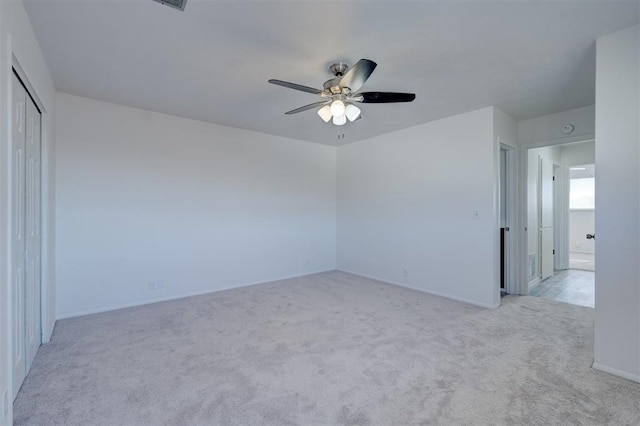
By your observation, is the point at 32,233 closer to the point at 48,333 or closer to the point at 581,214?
the point at 48,333

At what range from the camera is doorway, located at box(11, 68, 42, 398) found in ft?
6.28

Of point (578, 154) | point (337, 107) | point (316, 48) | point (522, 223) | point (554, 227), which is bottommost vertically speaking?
point (554, 227)

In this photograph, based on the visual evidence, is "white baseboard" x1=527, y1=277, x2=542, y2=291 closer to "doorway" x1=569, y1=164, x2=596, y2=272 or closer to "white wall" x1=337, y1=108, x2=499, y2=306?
"white wall" x1=337, y1=108, x2=499, y2=306

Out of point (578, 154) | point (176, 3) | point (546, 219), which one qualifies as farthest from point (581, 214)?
point (176, 3)

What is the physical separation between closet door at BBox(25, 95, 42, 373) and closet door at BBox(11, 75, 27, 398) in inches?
5.6

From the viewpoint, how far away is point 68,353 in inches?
99.0

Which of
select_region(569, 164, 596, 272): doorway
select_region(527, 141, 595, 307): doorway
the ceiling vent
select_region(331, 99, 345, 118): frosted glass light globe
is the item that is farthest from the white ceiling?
select_region(569, 164, 596, 272): doorway

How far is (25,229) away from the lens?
2236 millimetres

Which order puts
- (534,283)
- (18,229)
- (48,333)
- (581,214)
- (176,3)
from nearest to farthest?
(176,3) → (18,229) → (48,333) → (534,283) → (581,214)

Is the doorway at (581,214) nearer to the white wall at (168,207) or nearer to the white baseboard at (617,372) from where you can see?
the white baseboard at (617,372)

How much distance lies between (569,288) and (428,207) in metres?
2.67

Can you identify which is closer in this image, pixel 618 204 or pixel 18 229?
pixel 18 229

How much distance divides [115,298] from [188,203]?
149 cm

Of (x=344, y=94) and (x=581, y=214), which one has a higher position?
(x=344, y=94)
